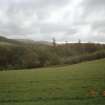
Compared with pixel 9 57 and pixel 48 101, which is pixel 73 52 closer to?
pixel 9 57

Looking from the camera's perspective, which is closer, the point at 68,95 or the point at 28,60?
the point at 68,95

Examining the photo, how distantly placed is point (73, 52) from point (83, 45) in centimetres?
1655

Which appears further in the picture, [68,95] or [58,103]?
[68,95]

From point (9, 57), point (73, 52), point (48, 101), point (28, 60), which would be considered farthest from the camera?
point (73, 52)

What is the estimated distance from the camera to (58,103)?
16.0 meters

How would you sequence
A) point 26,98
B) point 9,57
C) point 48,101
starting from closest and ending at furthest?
point 48,101
point 26,98
point 9,57

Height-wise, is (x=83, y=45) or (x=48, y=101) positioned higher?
(x=83, y=45)

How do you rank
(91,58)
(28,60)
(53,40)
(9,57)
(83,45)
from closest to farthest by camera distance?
(91,58) → (28,60) → (9,57) → (83,45) → (53,40)

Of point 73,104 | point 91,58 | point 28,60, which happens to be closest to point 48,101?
point 73,104

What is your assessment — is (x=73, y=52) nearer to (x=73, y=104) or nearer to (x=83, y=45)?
(x=83, y=45)

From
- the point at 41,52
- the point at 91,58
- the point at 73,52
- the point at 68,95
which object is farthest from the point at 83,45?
the point at 68,95

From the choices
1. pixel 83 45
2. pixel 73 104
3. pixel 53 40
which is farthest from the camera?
pixel 53 40

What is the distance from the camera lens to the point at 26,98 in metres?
18.0

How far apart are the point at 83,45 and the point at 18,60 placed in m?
43.6
